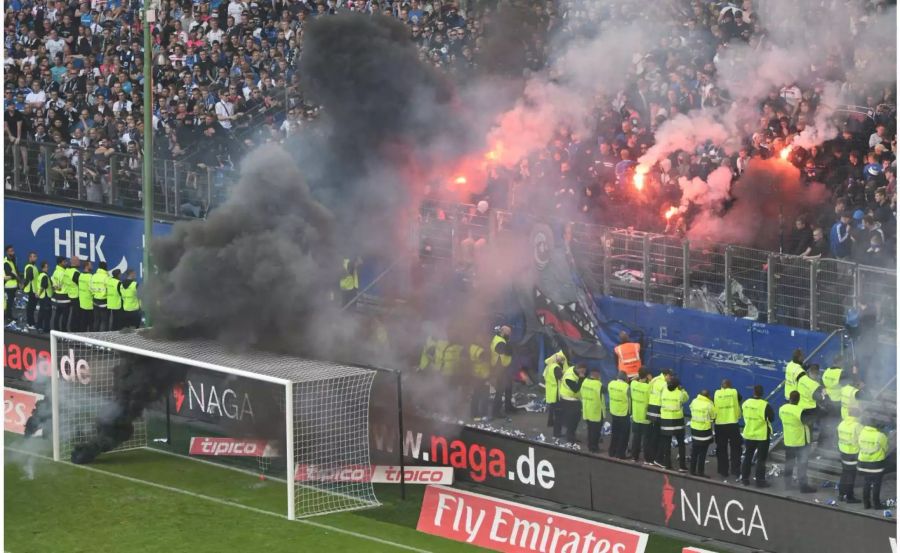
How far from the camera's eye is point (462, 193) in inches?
978

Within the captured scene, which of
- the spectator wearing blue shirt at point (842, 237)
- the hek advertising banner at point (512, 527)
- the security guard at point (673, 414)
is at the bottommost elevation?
the hek advertising banner at point (512, 527)

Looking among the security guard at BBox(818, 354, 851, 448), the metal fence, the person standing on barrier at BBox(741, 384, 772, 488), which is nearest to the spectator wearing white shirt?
the metal fence

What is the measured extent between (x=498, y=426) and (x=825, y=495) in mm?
5034

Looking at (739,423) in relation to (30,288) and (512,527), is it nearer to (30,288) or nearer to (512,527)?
(512,527)

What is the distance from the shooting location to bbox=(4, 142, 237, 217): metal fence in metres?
26.9

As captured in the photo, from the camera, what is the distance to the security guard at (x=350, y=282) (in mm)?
24328

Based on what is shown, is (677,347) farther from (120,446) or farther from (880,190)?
(120,446)

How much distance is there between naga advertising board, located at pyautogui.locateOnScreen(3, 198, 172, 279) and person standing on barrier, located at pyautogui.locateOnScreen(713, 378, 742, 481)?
37.3 ft

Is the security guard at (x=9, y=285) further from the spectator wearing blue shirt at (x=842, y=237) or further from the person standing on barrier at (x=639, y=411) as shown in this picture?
the spectator wearing blue shirt at (x=842, y=237)

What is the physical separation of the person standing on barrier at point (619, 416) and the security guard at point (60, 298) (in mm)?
10503

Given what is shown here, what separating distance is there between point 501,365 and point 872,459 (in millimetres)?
6019

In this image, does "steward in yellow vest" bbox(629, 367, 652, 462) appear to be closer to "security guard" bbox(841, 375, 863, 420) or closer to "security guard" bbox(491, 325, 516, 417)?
"security guard" bbox(841, 375, 863, 420)

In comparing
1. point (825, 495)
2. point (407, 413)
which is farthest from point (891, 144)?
point (407, 413)

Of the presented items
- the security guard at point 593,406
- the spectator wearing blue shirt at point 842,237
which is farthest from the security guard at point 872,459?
the security guard at point 593,406
